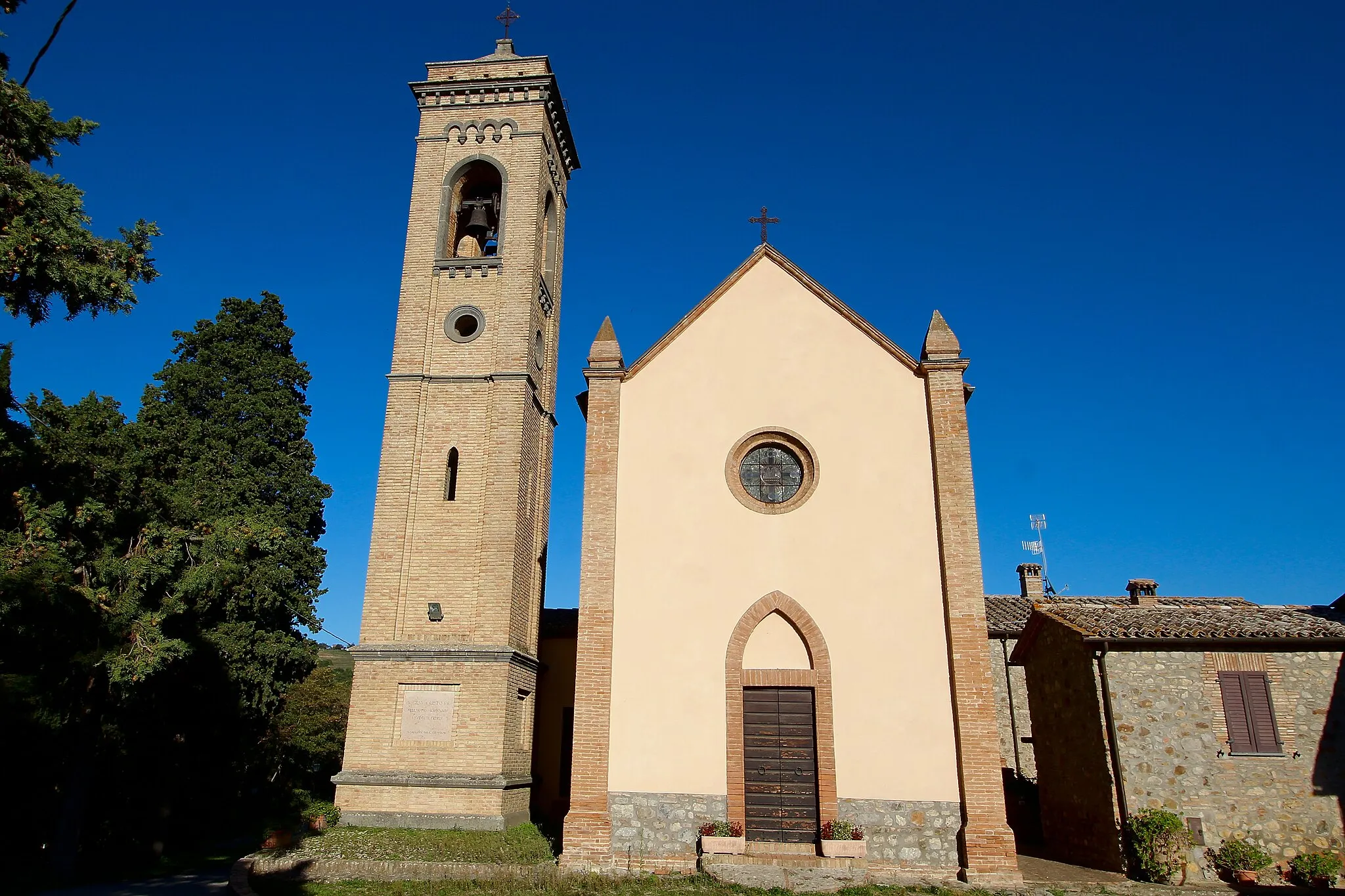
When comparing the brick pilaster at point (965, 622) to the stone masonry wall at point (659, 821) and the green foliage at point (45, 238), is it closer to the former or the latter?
the stone masonry wall at point (659, 821)

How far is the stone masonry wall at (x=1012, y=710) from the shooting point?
20156 mm

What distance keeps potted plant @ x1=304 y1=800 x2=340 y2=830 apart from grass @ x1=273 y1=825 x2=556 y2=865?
20 cm

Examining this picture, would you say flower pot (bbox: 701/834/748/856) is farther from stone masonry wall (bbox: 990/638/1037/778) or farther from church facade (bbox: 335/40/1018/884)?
stone masonry wall (bbox: 990/638/1037/778)

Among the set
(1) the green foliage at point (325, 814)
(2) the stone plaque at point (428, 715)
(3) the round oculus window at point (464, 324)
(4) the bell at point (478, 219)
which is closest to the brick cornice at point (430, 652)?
(2) the stone plaque at point (428, 715)

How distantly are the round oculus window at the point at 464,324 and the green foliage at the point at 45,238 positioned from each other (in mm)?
10073

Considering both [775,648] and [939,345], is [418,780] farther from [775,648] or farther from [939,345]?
[939,345]

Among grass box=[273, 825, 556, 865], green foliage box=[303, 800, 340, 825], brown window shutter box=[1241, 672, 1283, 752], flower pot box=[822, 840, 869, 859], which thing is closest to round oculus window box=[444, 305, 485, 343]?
green foliage box=[303, 800, 340, 825]

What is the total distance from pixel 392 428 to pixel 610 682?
824 centimetres

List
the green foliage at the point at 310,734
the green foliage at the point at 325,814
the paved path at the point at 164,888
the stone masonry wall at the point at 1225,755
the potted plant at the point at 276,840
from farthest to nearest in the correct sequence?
1. the green foliage at the point at 310,734
2. the green foliage at the point at 325,814
3. the potted plant at the point at 276,840
4. the stone masonry wall at the point at 1225,755
5. the paved path at the point at 164,888

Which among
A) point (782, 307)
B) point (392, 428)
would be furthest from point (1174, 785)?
point (392, 428)

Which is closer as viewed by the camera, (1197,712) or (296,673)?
(1197,712)

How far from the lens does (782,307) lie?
15.3 metres

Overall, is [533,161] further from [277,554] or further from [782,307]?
[277,554]

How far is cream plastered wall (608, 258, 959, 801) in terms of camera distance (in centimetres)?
1299
